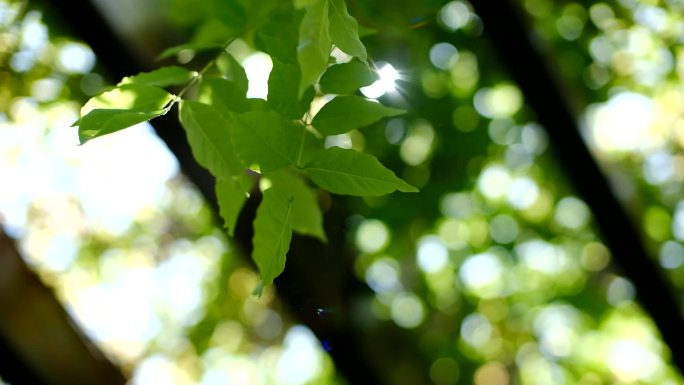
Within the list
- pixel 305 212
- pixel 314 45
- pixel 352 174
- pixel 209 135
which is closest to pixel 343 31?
pixel 314 45

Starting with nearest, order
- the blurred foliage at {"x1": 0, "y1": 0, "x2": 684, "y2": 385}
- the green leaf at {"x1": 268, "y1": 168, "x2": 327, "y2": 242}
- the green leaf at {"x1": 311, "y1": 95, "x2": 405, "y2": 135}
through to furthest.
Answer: the green leaf at {"x1": 311, "y1": 95, "x2": 405, "y2": 135}
the green leaf at {"x1": 268, "y1": 168, "x2": 327, "y2": 242}
the blurred foliage at {"x1": 0, "y1": 0, "x2": 684, "y2": 385}

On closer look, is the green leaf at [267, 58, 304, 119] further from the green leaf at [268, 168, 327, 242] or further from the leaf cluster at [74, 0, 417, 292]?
the green leaf at [268, 168, 327, 242]

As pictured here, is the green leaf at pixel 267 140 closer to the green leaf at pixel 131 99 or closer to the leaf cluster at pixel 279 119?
the leaf cluster at pixel 279 119

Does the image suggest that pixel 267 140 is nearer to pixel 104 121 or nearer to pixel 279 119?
pixel 279 119

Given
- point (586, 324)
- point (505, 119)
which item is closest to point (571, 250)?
point (586, 324)

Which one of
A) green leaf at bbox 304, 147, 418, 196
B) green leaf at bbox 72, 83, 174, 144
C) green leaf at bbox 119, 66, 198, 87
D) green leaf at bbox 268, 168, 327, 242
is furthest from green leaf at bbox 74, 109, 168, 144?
Answer: green leaf at bbox 268, 168, 327, 242

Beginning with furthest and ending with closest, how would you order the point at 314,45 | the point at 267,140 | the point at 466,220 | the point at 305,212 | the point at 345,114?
1. the point at 466,220
2. the point at 305,212
3. the point at 345,114
4. the point at 267,140
5. the point at 314,45

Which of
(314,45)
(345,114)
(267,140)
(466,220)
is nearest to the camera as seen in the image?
(314,45)
